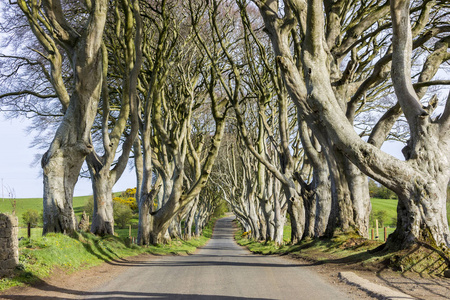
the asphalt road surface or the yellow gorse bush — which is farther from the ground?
the yellow gorse bush

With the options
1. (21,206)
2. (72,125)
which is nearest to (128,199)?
(21,206)

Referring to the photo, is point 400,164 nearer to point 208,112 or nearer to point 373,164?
point 373,164

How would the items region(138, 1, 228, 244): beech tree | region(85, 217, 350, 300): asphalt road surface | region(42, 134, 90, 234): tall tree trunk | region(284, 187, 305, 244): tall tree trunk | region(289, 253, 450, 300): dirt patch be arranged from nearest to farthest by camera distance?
region(289, 253, 450, 300): dirt patch, region(85, 217, 350, 300): asphalt road surface, region(42, 134, 90, 234): tall tree trunk, region(284, 187, 305, 244): tall tree trunk, region(138, 1, 228, 244): beech tree

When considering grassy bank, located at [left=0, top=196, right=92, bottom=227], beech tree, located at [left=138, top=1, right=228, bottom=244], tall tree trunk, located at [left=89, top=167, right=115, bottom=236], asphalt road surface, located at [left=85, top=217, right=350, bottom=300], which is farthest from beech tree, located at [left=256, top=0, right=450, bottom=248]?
tall tree trunk, located at [left=89, top=167, right=115, bottom=236]

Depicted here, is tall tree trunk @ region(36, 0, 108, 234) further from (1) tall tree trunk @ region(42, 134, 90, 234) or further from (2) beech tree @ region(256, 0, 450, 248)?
(2) beech tree @ region(256, 0, 450, 248)

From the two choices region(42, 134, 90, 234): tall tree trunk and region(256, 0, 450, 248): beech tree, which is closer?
region(256, 0, 450, 248): beech tree

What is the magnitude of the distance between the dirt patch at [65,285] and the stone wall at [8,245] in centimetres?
46

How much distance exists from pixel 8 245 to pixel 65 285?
1164mm

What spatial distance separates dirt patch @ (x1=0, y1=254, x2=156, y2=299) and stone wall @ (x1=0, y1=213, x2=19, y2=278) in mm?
457

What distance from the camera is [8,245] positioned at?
22.6ft

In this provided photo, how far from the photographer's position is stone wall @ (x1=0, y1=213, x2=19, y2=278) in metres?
6.73

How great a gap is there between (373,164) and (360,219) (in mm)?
4486

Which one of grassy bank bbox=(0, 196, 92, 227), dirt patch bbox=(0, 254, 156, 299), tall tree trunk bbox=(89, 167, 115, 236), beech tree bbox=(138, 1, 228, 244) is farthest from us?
beech tree bbox=(138, 1, 228, 244)

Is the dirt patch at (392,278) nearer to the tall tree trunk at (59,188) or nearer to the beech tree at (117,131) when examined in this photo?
the tall tree trunk at (59,188)
